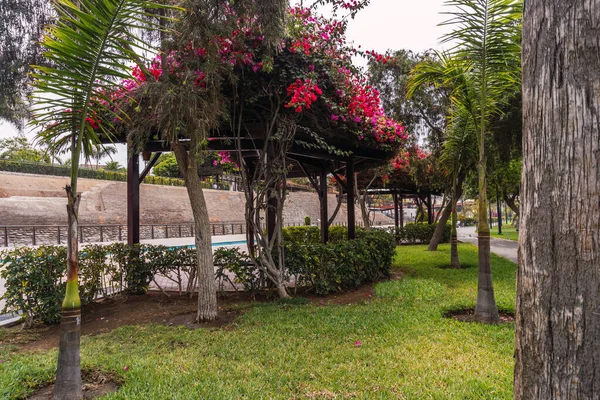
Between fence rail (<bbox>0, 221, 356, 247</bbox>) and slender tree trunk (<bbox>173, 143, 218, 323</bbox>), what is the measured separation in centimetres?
1581

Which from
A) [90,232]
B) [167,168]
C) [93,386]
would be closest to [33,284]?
[93,386]

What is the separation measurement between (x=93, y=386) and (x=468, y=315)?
4.45 meters

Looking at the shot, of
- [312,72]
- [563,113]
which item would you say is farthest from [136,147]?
[563,113]

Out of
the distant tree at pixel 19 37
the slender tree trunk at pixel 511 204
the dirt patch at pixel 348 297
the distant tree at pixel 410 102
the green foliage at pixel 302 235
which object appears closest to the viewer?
the distant tree at pixel 19 37

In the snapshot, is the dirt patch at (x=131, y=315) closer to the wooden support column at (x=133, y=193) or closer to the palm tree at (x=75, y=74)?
the wooden support column at (x=133, y=193)

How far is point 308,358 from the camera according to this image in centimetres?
356

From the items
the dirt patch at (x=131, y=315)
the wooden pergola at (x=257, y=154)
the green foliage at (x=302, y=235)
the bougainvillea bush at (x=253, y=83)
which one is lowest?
the dirt patch at (x=131, y=315)

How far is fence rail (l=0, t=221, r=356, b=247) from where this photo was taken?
18766mm

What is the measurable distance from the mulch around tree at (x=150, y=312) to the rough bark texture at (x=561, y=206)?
13.0 feet

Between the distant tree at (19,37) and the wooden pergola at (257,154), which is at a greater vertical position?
the distant tree at (19,37)

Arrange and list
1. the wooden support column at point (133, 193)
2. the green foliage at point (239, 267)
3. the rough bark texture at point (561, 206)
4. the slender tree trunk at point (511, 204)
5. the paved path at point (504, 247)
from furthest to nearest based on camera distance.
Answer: the slender tree trunk at point (511, 204), the paved path at point (504, 247), the wooden support column at point (133, 193), the green foliage at point (239, 267), the rough bark texture at point (561, 206)

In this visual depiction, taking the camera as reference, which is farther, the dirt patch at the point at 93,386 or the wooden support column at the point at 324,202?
the wooden support column at the point at 324,202

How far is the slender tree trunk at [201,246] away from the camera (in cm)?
508

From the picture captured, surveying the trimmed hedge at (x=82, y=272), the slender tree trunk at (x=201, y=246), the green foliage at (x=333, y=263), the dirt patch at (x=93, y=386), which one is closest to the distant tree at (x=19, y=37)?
the trimmed hedge at (x=82, y=272)
